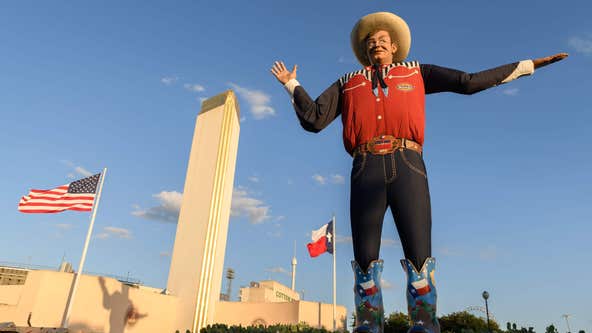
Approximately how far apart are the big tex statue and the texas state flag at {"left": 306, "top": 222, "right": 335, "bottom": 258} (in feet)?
56.5

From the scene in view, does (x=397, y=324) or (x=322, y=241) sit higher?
(x=322, y=241)

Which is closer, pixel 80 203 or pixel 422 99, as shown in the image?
pixel 422 99

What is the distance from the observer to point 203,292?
1059 inches

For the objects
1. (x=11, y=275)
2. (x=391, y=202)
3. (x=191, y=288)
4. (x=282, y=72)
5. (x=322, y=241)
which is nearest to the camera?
(x=391, y=202)

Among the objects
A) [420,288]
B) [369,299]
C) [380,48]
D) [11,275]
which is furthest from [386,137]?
[11,275]

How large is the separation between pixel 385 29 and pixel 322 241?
17.9 metres

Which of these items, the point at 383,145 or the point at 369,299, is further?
the point at 383,145

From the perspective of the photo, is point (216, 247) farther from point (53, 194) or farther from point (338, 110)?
point (338, 110)

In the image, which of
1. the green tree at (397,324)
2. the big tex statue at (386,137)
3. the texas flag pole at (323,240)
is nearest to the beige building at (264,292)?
the green tree at (397,324)

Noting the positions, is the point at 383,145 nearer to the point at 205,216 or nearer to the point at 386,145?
the point at 386,145

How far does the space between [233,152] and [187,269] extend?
10.0m

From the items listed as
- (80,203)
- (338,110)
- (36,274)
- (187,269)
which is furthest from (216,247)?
(338,110)

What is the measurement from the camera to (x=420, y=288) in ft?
11.0

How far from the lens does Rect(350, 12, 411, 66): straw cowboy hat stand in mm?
4648
